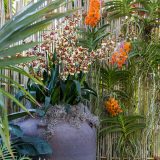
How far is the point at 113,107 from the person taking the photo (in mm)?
3166

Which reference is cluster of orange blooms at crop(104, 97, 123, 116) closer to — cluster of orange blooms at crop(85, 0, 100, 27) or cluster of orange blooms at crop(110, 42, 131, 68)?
cluster of orange blooms at crop(110, 42, 131, 68)

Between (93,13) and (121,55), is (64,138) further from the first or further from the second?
(93,13)

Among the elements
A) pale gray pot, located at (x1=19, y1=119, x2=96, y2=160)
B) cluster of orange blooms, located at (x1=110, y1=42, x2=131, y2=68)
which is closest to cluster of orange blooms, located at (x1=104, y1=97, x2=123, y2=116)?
cluster of orange blooms, located at (x1=110, y1=42, x2=131, y2=68)

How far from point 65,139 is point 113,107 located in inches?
32.2

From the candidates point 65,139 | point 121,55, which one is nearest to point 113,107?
point 121,55

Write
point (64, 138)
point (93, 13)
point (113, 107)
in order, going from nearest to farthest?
point (64, 138), point (93, 13), point (113, 107)

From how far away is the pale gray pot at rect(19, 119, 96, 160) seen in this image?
2465 mm

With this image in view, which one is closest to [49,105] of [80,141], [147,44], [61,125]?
[61,125]

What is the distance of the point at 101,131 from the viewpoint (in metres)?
3.27

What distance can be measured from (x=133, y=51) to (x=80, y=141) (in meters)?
1.11

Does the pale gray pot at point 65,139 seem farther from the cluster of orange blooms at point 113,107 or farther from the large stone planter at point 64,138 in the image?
the cluster of orange blooms at point 113,107

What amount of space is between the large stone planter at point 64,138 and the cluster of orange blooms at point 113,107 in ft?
2.08

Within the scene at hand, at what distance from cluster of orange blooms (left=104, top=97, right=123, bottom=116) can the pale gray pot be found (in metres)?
0.63

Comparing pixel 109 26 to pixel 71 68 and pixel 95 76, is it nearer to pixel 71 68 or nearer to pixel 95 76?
pixel 95 76
